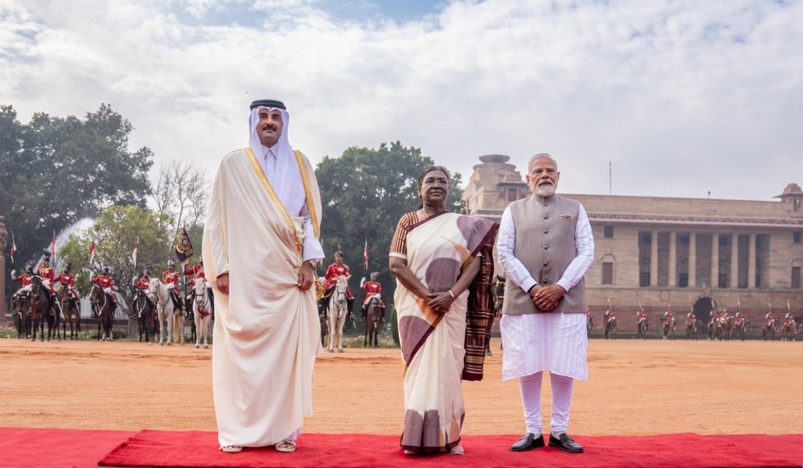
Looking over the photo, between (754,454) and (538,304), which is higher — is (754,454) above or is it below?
below

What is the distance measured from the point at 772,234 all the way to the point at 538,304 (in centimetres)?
6141

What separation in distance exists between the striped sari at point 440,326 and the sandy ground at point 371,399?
1894mm

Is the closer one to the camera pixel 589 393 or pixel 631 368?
pixel 589 393

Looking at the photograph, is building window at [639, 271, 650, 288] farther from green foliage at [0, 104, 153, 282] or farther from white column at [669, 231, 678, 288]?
A: green foliage at [0, 104, 153, 282]

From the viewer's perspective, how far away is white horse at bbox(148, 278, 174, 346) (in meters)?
22.4

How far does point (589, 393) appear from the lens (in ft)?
36.5

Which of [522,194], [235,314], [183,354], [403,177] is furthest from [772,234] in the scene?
[235,314]

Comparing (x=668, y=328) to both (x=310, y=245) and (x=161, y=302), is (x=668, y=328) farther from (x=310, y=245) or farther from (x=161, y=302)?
(x=310, y=245)

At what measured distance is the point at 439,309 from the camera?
540 cm

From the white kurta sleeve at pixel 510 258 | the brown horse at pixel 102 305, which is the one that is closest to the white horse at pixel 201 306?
the brown horse at pixel 102 305

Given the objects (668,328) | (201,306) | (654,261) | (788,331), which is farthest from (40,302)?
(654,261)

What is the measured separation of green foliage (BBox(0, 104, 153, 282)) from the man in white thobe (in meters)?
47.2

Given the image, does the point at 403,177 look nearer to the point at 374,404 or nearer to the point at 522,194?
the point at 522,194

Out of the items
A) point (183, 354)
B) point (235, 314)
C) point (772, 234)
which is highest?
point (772, 234)
